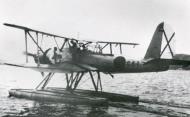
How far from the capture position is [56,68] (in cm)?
1966

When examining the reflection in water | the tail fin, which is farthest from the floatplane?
the reflection in water

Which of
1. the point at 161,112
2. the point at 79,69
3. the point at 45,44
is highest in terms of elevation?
the point at 45,44

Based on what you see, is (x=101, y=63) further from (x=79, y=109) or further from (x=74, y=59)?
(x=79, y=109)

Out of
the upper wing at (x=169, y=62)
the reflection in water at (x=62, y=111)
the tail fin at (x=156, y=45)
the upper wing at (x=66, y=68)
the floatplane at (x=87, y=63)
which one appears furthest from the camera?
the tail fin at (x=156, y=45)

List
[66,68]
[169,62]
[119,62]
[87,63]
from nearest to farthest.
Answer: [169,62]
[119,62]
[66,68]
[87,63]

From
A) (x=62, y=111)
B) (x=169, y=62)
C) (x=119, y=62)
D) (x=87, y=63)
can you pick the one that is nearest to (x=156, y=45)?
(x=169, y=62)

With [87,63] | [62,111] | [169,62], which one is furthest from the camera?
[87,63]

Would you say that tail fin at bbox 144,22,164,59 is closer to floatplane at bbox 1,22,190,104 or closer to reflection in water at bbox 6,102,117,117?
floatplane at bbox 1,22,190,104

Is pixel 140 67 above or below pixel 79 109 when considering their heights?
above

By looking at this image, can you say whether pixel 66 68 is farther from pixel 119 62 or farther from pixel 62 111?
pixel 62 111

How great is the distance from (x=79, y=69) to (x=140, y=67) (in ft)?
12.2

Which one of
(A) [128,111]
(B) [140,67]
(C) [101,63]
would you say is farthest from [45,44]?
(A) [128,111]

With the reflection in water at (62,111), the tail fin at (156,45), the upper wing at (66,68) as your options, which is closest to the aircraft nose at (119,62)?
the upper wing at (66,68)

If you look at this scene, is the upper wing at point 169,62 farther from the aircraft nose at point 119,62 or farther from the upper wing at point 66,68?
the upper wing at point 66,68
